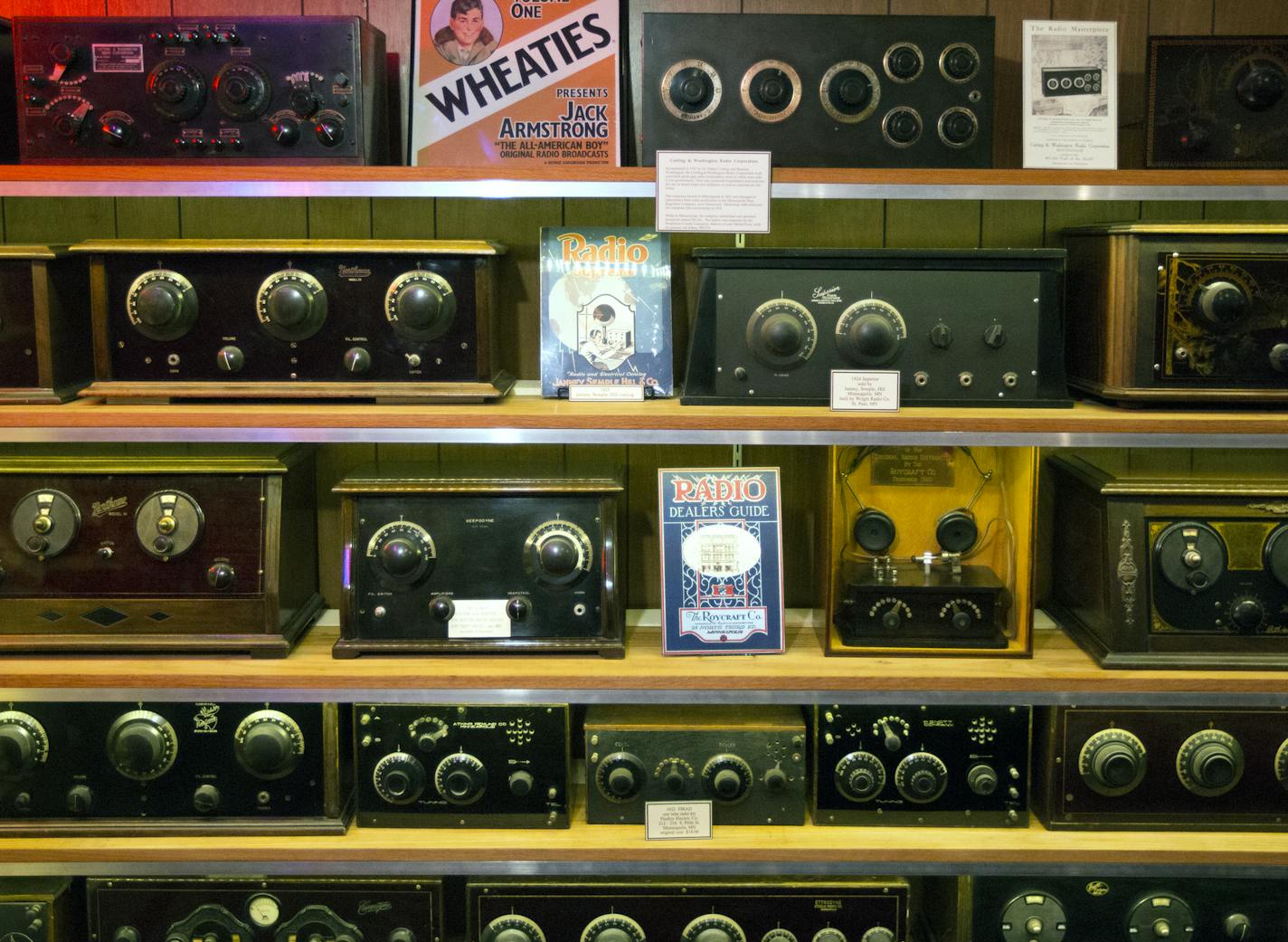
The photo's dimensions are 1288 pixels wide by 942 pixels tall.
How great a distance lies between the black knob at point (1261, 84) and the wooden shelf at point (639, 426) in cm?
56

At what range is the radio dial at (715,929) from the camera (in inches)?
83.6

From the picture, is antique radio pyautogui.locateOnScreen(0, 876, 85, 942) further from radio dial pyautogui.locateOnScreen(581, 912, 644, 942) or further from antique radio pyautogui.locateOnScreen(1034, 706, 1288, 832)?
antique radio pyautogui.locateOnScreen(1034, 706, 1288, 832)

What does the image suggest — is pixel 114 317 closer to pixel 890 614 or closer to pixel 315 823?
pixel 315 823

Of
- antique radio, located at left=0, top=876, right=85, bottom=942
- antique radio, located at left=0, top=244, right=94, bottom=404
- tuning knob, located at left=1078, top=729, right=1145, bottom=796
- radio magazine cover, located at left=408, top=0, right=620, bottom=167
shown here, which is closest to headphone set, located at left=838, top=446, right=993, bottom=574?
tuning knob, located at left=1078, top=729, right=1145, bottom=796

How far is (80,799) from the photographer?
83.3 inches

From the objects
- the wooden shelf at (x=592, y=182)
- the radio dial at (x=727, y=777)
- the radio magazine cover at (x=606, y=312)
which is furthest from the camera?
the radio magazine cover at (x=606, y=312)

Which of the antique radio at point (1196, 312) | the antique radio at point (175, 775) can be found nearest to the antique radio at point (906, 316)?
the antique radio at point (1196, 312)

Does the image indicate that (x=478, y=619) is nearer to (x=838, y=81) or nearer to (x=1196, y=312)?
(x=838, y=81)

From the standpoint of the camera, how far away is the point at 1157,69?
2.09 metres

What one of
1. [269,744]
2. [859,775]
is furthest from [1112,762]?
[269,744]

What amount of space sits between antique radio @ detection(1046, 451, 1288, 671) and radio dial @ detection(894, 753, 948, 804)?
14.0 inches

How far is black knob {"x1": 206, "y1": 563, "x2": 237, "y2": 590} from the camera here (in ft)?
6.94

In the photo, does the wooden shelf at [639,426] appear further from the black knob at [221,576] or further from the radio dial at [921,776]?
the radio dial at [921,776]

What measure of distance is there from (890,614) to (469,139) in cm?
122
